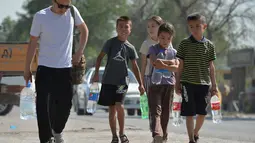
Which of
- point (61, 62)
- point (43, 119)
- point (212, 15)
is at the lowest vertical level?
point (43, 119)

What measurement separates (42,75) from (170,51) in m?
2.07

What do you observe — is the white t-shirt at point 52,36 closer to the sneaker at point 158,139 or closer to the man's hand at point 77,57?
the man's hand at point 77,57

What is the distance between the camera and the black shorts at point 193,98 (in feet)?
31.0

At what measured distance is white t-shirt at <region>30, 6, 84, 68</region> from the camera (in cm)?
852

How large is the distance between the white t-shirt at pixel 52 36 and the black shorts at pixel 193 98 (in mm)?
1674

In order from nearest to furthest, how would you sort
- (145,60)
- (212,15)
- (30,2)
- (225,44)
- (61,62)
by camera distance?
(61,62) < (145,60) < (212,15) < (225,44) < (30,2)

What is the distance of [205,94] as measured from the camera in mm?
9523

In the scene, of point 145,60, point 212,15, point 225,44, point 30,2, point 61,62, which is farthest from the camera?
point 30,2

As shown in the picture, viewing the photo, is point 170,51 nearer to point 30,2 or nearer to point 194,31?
point 194,31

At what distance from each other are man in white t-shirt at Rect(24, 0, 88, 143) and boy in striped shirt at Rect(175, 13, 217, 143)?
141 cm

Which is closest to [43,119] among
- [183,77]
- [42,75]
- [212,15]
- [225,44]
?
[42,75]

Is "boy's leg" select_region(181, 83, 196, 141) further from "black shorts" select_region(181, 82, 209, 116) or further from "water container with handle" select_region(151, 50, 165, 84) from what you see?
"water container with handle" select_region(151, 50, 165, 84)

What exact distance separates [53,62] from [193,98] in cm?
195

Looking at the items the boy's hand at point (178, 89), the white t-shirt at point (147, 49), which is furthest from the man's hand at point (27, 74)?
the white t-shirt at point (147, 49)
